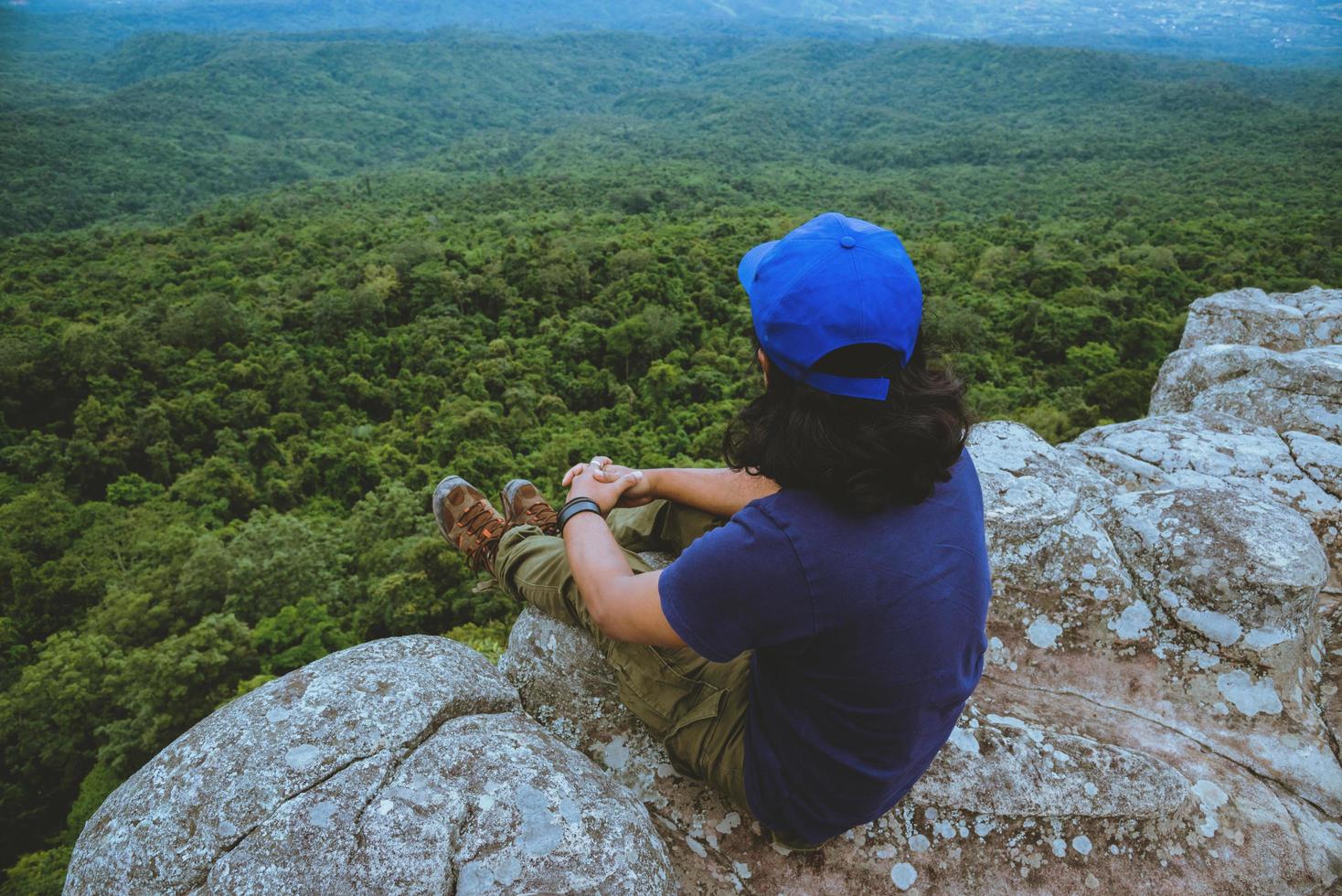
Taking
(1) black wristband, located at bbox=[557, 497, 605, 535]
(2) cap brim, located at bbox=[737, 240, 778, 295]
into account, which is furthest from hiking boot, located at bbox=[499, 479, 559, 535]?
(2) cap brim, located at bbox=[737, 240, 778, 295]

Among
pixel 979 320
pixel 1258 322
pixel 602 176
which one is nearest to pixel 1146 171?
pixel 602 176

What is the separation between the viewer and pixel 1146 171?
263 feet

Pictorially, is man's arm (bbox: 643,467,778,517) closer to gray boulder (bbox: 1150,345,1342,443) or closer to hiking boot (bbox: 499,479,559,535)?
hiking boot (bbox: 499,479,559,535)

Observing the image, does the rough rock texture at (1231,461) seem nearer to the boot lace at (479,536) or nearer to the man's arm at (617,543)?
the man's arm at (617,543)

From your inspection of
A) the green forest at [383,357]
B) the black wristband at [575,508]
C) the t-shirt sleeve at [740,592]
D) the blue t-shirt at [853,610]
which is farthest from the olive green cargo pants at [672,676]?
the green forest at [383,357]

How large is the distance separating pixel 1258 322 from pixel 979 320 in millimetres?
20183

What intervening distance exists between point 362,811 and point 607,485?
149cm

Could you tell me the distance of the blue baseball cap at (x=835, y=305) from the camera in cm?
181

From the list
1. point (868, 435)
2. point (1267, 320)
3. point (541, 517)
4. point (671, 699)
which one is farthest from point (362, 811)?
point (1267, 320)

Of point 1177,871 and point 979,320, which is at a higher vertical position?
point 1177,871

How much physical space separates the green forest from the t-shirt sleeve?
125 cm

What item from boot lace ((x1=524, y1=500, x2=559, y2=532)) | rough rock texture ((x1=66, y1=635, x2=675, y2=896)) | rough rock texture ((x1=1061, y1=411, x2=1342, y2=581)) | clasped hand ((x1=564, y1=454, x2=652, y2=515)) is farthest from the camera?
rough rock texture ((x1=1061, y1=411, x2=1342, y2=581))

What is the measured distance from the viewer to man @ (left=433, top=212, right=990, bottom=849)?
180 centimetres

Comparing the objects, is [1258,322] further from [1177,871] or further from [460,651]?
[460,651]
